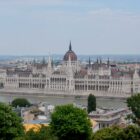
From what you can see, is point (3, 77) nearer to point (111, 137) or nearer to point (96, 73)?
point (96, 73)

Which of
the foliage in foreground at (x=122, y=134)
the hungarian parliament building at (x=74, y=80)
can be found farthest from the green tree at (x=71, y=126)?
the hungarian parliament building at (x=74, y=80)

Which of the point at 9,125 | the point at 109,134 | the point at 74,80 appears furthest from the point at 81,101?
the point at 109,134

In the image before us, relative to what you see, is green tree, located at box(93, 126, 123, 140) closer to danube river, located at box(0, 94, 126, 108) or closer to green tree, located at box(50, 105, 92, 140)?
green tree, located at box(50, 105, 92, 140)

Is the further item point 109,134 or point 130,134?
point 109,134

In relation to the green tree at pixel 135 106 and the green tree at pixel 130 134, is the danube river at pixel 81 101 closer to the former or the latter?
the green tree at pixel 135 106

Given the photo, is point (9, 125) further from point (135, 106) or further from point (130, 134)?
point (135, 106)

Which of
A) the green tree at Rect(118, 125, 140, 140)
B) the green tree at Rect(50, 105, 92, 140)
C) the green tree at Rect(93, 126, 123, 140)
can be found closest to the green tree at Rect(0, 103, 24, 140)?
the green tree at Rect(50, 105, 92, 140)
